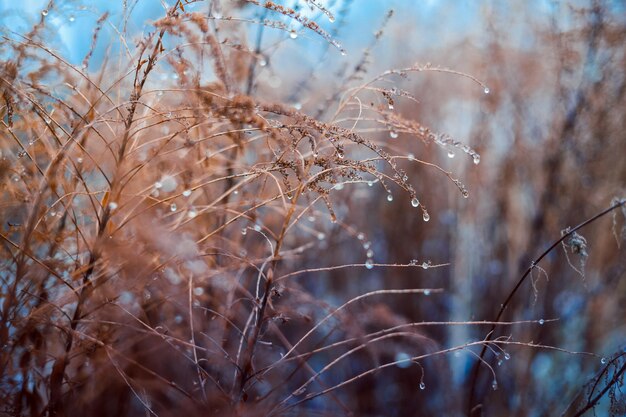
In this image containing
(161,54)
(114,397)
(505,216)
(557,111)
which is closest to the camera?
(161,54)

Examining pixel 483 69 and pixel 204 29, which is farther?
pixel 483 69

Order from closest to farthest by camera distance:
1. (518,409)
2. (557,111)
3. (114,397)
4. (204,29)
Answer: (204,29), (114,397), (518,409), (557,111)

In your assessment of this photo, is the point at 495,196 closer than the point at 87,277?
No

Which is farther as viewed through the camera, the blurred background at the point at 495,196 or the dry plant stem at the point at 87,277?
the blurred background at the point at 495,196

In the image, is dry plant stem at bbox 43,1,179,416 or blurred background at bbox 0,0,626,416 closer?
dry plant stem at bbox 43,1,179,416

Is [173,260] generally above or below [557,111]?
below

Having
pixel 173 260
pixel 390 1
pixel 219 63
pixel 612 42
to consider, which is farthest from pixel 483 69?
pixel 173 260

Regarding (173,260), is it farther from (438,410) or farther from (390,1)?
(390,1)

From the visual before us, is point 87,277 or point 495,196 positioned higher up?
point 495,196
